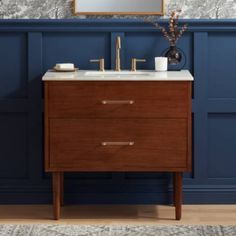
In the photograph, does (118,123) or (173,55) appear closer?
(118,123)

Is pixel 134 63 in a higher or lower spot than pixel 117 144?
higher

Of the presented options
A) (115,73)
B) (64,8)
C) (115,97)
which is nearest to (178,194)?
(115,97)

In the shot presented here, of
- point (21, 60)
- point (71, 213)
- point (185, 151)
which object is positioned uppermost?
point (21, 60)

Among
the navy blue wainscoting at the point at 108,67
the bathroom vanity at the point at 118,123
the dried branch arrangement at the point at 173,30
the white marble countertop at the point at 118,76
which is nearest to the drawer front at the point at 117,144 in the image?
the bathroom vanity at the point at 118,123

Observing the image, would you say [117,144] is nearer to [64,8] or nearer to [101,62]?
[101,62]

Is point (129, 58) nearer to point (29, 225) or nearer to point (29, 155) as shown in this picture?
point (29, 155)

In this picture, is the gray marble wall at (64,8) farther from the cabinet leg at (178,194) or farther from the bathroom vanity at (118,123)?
the cabinet leg at (178,194)

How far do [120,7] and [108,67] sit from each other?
33 centimetres

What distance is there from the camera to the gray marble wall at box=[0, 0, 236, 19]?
4480mm

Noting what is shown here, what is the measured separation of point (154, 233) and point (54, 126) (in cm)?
72

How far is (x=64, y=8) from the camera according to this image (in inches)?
177

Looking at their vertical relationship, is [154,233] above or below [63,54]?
below

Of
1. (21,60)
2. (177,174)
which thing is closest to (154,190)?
(177,174)

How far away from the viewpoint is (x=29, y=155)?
4512 mm
